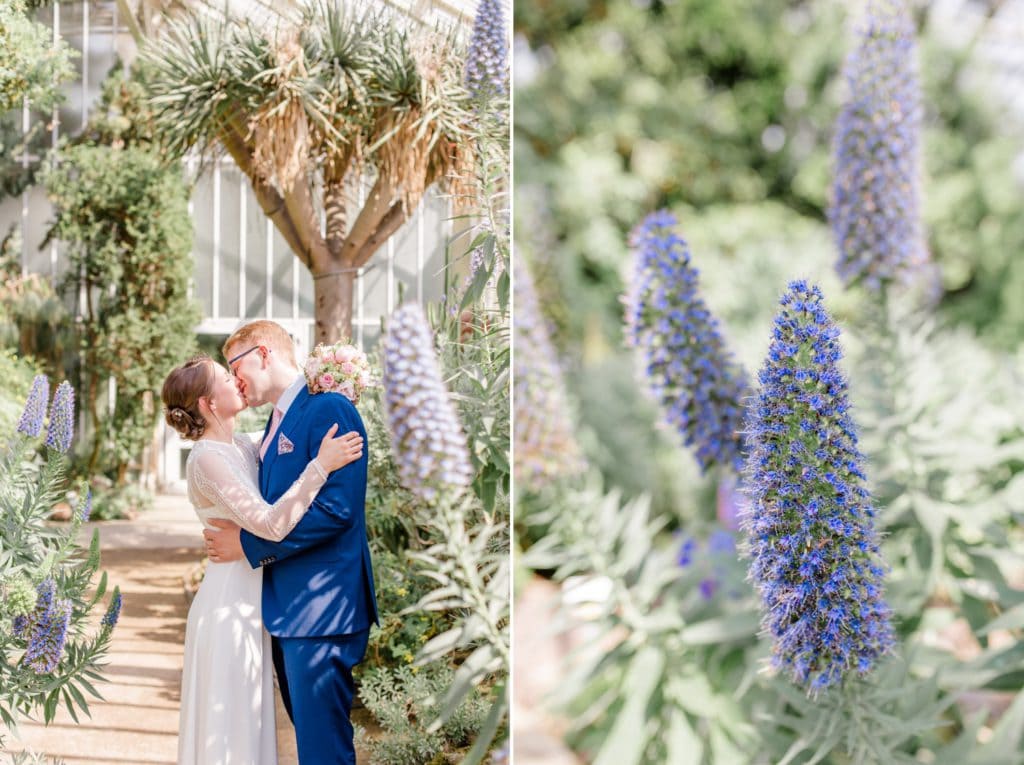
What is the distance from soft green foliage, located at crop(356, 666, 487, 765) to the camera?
1.41m

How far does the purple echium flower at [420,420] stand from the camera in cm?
123

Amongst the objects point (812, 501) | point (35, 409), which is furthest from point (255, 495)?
point (812, 501)

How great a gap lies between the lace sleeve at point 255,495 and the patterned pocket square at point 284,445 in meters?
0.04

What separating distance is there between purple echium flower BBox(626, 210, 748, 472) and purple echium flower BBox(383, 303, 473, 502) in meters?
0.31

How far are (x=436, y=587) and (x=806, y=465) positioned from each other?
32.5 inches

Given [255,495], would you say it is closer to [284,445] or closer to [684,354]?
[284,445]

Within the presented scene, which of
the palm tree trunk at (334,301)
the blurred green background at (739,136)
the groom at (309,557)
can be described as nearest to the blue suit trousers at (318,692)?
the groom at (309,557)

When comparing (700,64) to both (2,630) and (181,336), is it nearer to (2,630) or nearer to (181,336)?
(181,336)

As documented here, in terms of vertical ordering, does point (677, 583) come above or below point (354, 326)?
below

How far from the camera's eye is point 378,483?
136 cm

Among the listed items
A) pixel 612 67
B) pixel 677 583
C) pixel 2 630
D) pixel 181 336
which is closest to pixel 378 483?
pixel 181 336

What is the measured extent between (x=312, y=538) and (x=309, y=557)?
0.12ft

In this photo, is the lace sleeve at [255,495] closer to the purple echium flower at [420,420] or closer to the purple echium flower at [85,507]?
the purple echium flower at [420,420]

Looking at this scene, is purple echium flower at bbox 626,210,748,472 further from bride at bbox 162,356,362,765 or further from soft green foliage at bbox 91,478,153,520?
soft green foliage at bbox 91,478,153,520
